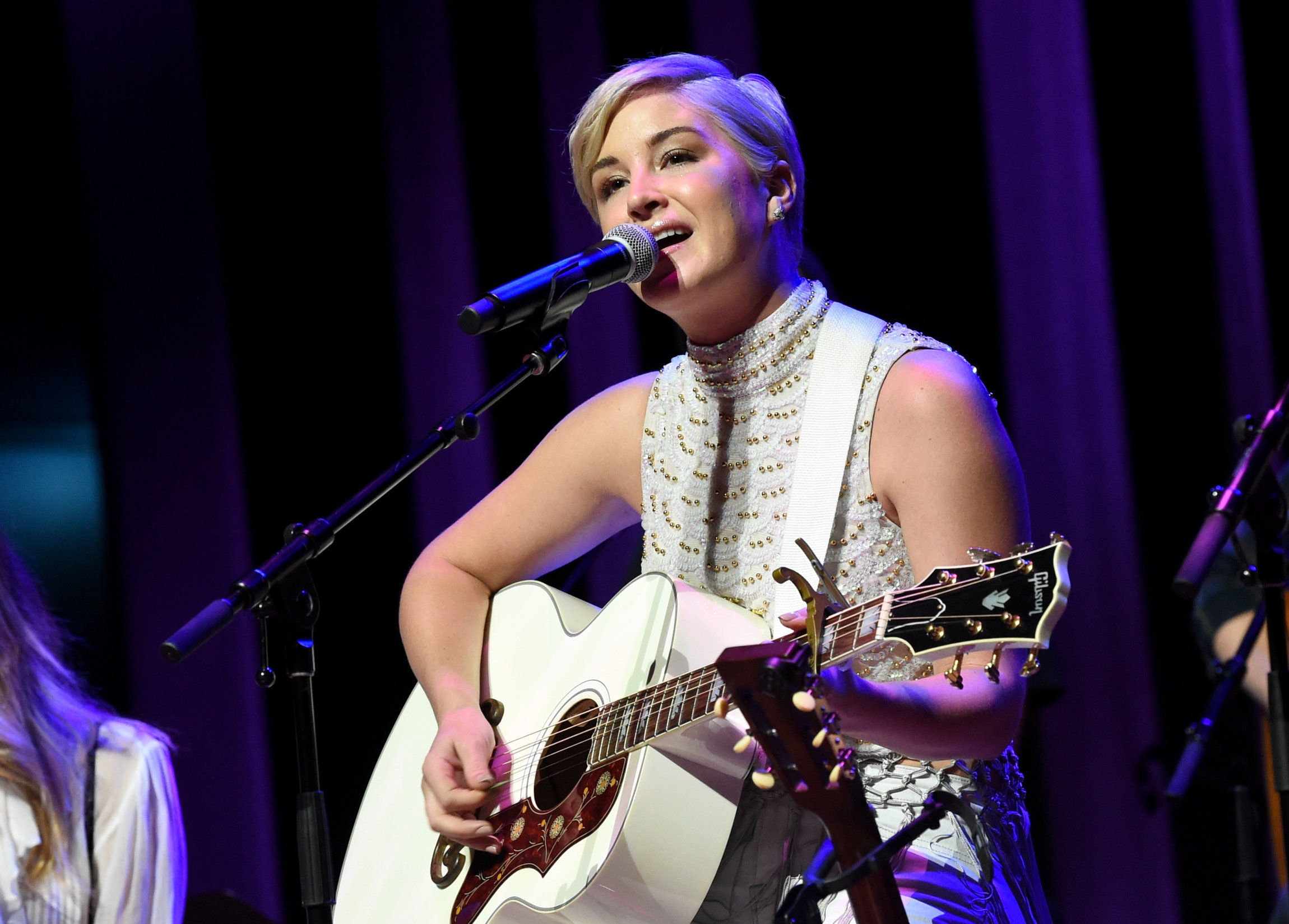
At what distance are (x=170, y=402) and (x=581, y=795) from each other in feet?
8.33

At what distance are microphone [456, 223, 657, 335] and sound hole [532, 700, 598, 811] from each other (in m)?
0.62

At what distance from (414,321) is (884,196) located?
159cm

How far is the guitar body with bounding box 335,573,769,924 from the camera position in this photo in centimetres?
180

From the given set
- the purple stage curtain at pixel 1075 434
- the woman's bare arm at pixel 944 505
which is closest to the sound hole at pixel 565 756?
the woman's bare arm at pixel 944 505

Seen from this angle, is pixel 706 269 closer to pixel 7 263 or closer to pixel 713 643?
pixel 713 643

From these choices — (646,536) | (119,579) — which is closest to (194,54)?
(119,579)

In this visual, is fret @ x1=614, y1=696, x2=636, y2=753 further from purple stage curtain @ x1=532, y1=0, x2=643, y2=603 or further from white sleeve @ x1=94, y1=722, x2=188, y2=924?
purple stage curtain @ x1=532, y1=0, x2=643, y2=603

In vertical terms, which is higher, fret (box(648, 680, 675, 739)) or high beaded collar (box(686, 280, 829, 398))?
high beaded collar (box(686, 280, 829, 398))

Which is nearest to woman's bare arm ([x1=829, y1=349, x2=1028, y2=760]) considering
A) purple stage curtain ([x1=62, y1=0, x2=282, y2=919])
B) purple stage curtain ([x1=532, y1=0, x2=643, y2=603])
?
purple stage curtain ([x1=532, y1=0, x2=643, y2=603])

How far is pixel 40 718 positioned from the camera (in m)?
2.08

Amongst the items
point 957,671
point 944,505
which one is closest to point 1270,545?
point 944,505

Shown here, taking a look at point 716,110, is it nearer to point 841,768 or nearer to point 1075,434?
point 841,768

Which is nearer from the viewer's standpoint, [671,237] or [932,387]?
[932,387]

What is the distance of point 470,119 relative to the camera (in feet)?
13.4
